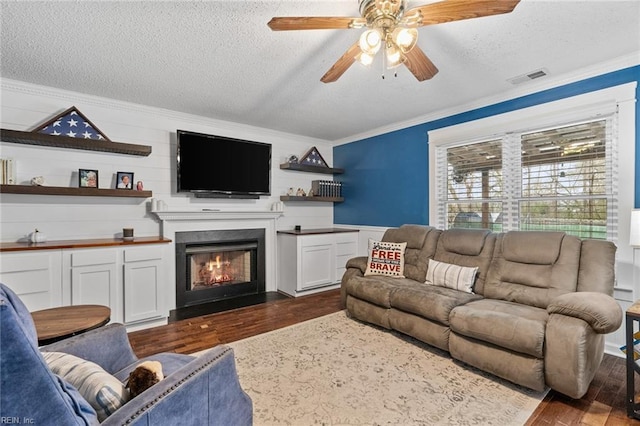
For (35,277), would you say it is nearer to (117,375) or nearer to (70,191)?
(70,191)

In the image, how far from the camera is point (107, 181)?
3.48m

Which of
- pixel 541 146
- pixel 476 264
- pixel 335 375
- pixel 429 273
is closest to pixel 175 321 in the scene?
pixel 335 375

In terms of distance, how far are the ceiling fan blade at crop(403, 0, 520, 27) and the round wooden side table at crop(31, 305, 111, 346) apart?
2.67 metres

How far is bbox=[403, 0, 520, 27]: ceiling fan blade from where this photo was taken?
144cm

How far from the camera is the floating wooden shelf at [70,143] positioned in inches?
112

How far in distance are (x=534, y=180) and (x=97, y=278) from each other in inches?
181

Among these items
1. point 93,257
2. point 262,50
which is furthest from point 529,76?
point 93,257

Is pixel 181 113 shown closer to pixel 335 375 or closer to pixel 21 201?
pixel 21 201

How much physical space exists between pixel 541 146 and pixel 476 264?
1.42 m

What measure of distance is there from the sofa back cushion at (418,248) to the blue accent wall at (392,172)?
49cm

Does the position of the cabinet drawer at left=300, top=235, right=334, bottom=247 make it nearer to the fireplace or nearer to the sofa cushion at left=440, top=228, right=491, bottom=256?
the fireplace

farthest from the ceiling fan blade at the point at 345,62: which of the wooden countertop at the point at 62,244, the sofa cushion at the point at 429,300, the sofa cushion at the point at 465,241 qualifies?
the wooden countertop at the point at 62,244

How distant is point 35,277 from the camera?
8.82 ft

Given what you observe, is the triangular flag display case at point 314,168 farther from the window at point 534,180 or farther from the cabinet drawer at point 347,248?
the window at point 534,180
